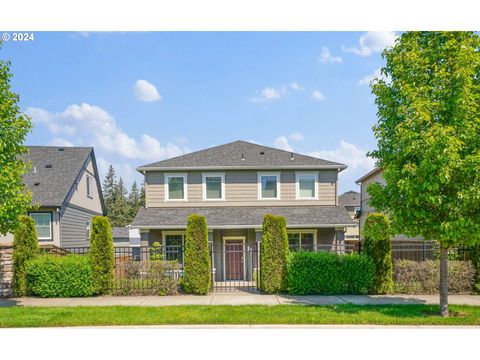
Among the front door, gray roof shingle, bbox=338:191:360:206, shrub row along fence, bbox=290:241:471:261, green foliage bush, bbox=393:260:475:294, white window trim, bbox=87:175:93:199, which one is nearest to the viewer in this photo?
green foliage bush, bbox=393:260:475:294

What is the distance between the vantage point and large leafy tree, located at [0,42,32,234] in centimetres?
742

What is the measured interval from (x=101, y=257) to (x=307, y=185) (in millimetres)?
10588

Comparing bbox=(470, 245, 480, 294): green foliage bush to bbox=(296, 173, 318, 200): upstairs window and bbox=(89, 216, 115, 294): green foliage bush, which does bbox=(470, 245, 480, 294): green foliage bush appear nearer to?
bbox=(296, 173, 318, 200): upstairs window

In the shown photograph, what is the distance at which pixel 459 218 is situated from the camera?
6.88 meters

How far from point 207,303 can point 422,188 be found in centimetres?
572

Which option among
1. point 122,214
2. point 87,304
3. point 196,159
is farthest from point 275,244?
point 122,214

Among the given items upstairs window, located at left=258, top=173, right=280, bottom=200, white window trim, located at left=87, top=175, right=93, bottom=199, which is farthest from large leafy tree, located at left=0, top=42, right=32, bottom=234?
white window trim, located at left=87, top=175, right=93, bottom=199

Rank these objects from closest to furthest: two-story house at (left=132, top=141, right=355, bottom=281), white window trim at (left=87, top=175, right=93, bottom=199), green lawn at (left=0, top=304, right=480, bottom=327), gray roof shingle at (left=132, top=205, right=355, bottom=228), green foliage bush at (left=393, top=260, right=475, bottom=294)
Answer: green lawn at (left=0, top=304, right=480, bottom=327) < green foliage bush at (left=393, top=260, right=475, bottom=294) < gray roof shingle at (left=132, top=205, right=355, bottom=228) < two-story house at (left=132, top=141, right=355, bottom=281) < white window trim at (left=87, top=175, right=93, bottom=199)

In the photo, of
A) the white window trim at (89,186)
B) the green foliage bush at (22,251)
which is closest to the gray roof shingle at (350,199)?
the white window trim at (89,186)

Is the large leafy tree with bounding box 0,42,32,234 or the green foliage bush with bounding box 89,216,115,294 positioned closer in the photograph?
the large leafy tree with bounding box 0,42,32,234

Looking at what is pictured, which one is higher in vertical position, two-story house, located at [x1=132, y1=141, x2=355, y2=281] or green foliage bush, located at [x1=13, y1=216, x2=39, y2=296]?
two-story house, located at [x1=132, y1=141, x2=355, y2=281]

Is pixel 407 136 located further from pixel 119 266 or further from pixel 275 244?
pixel 119 266

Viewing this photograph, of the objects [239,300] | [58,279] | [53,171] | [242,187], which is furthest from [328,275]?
[53,171]

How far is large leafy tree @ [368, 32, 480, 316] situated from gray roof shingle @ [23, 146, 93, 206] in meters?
15.9
